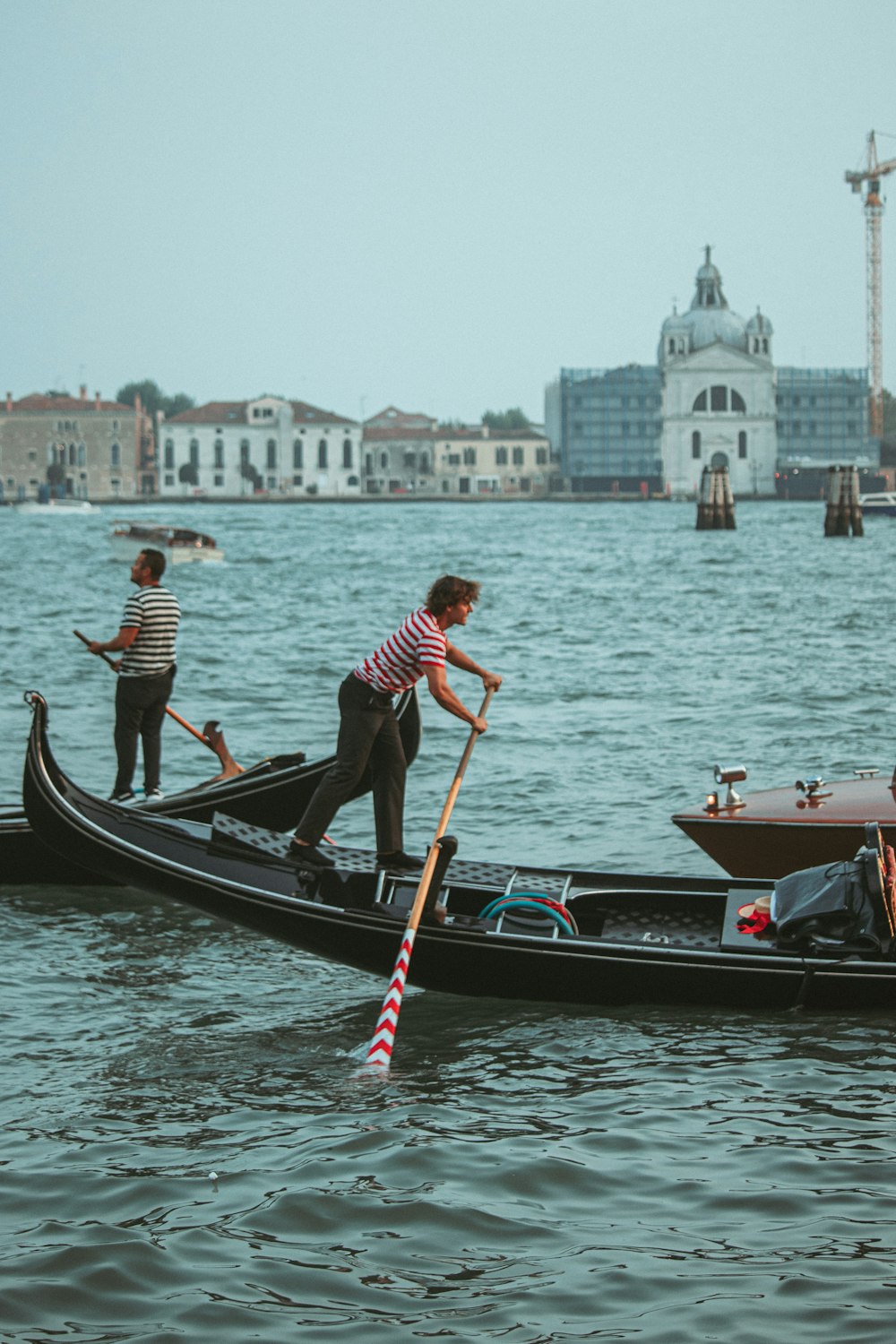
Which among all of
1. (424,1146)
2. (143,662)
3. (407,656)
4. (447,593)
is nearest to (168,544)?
(143,662)

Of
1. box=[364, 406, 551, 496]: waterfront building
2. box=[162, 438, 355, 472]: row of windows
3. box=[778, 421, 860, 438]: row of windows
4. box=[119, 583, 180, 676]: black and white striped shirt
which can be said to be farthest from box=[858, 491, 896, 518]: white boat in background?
box=[119, 583, 180, 676]: black and white striped shirt

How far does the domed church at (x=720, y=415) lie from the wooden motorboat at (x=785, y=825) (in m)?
102

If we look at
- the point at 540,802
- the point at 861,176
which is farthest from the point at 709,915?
the point at 861,176

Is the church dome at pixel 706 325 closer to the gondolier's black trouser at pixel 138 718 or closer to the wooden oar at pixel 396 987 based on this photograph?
the gondolier's black trouser at pixel 138 718

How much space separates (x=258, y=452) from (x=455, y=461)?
14.3m

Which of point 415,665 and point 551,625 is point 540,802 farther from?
point 551,625

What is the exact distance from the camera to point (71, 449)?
117 m

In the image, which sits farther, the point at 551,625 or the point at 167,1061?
the point at 551,625

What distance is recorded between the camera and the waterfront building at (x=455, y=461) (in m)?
122

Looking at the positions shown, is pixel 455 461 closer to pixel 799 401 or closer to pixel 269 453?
pixel 269 453

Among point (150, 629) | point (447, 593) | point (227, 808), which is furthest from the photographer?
point (150, 629)

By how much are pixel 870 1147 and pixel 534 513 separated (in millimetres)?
88606

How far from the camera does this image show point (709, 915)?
6023 millimetres

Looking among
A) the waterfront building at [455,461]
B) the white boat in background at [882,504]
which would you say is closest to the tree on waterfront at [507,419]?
the waterfront building at [455,461]
